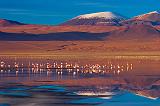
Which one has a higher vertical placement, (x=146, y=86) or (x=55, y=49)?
(x=55, y=49)

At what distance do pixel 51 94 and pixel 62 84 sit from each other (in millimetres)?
8075

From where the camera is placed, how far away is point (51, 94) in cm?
3522

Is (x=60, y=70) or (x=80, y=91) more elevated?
(x=60, y=70)

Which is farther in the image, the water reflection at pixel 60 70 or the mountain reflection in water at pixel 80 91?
the water reflection at pixel 60 70

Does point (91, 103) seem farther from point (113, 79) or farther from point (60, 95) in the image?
point (113, 79)

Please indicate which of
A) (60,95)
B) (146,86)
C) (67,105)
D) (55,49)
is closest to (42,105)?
(67,105)

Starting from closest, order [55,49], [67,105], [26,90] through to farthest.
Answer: [67,105] → [26,90] → [55,49]

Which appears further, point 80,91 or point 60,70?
point 60,70

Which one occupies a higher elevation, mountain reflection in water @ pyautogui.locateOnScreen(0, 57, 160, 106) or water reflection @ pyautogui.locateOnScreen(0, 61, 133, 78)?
water reflection @ pyautogui.locateOnScreen(0, 61, 133, 78)

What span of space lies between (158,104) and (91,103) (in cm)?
333

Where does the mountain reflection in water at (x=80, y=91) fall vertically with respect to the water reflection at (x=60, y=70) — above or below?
below

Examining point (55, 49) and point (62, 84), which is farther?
point (55, 49)

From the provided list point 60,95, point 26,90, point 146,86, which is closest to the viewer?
point 60,95

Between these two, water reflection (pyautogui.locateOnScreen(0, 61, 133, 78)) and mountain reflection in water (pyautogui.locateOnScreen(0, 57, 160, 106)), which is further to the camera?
water reflection (pyautogui.locateOnScreen(0, 61, 133, 78))
